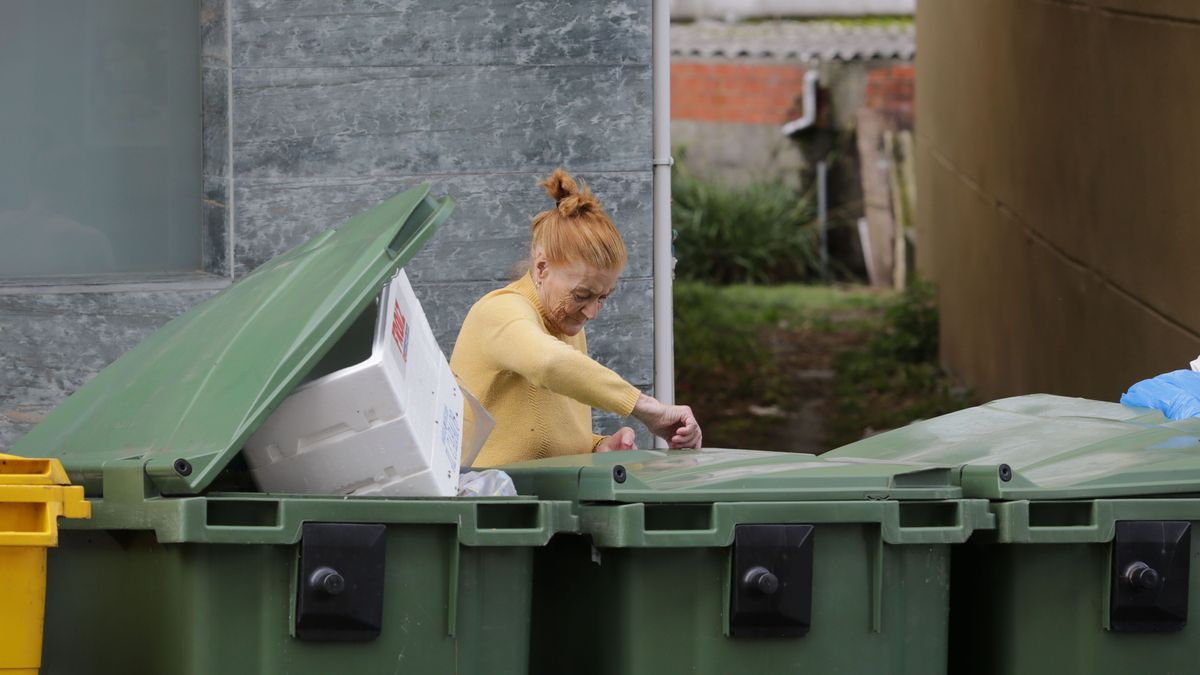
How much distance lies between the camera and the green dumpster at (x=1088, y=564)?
3533 millimetres

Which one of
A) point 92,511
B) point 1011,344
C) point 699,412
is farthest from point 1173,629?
point 699,412

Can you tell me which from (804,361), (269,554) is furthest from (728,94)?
(269,554)

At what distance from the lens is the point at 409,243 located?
3547mm

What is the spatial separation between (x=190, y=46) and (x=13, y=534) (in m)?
3.10

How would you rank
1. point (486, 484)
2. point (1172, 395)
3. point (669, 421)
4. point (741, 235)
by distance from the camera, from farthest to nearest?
point (741, 235)
point (1172, 395)
point (669, 421)
point (486, 484)

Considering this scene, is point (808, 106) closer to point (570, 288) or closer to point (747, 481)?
point (570, 288)

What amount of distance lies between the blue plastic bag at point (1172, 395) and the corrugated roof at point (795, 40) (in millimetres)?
15219

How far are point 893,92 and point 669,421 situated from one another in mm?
15600

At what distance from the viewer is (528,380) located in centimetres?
409

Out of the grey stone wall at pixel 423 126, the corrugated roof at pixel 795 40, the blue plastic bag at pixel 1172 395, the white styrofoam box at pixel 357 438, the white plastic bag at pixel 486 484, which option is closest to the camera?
the white styrofoam box at pixel 357 438

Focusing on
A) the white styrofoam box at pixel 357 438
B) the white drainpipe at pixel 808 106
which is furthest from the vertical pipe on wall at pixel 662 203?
the white drainpipe at pixel 808 106

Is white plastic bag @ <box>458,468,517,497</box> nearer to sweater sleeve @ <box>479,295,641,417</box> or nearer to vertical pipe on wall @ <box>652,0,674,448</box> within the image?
sweater sleeve @ <box>479,295,641,417</box>

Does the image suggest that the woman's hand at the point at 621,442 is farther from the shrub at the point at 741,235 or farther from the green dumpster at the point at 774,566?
the shrub at the point at 741,235

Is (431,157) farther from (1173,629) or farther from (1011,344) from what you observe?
(1011,344)
